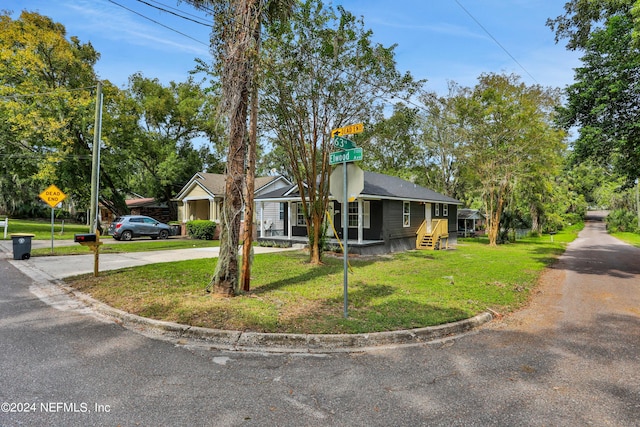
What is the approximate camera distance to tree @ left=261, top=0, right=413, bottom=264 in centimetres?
959

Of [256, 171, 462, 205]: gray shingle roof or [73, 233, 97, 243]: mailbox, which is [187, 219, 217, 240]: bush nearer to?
[256, 171, 462, 205]: gray shingle roof

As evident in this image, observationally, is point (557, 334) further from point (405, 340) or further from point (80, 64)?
point (80, 64)

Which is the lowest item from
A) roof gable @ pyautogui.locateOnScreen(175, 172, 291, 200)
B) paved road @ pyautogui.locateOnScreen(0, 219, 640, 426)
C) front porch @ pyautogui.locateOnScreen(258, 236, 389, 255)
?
paved road @ pyautogui.locateOnScreen(0, 219, 640, 426)

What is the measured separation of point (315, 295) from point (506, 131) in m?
19.6

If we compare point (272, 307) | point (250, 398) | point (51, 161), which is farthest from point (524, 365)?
point (51, 161)

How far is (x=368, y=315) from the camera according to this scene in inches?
217

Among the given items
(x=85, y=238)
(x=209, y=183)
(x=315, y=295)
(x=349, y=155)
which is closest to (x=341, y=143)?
(x=349, y=155)

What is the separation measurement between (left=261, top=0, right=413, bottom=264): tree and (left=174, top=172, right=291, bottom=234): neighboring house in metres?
12.0

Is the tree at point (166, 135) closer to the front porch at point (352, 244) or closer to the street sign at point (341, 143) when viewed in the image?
the front porch at point (352, 244)

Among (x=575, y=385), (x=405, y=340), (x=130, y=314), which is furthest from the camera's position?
(x=130, y=314)

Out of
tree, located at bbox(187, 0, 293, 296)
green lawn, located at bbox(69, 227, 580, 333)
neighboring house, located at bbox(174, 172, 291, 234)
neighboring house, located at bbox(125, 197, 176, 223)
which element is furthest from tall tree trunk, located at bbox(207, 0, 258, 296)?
neighboring house, located at bbox(125, 197, 176, 223)

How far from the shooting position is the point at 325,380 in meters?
3.47

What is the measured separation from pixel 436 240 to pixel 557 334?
14.4m

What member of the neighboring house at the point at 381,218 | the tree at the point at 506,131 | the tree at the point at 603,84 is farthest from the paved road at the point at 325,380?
the tree at the point at 506,131
